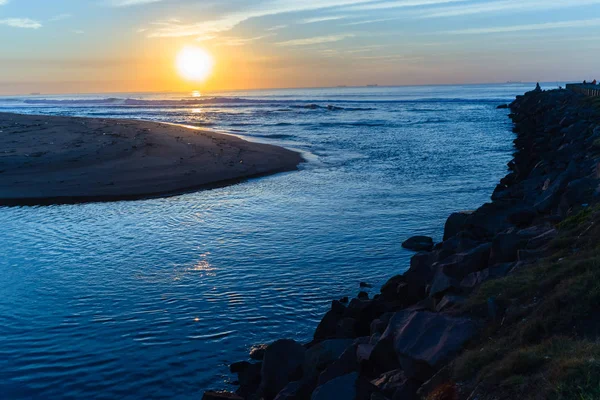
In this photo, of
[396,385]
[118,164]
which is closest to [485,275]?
[396,385]

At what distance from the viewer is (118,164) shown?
24.1 metres

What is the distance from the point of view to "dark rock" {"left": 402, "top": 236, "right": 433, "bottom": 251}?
40.5 feet

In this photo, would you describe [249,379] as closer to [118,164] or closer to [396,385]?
[396,385]

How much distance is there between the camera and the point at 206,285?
1066 centimetres

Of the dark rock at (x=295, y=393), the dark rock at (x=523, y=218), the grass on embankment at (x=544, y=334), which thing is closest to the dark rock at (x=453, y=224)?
the dark rock at (x=523, y=218)

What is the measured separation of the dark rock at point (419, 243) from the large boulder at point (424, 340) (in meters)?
6.06

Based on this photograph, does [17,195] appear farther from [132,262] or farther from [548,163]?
[548,163]

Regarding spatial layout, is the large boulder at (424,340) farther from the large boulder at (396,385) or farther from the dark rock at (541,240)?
the dark rock at (541,240)

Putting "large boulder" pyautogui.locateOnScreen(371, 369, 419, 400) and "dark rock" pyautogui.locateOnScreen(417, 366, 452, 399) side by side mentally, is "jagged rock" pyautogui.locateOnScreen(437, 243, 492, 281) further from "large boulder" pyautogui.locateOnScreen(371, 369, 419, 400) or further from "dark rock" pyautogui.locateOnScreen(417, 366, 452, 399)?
"dark rock" pyautogui.locateOnScreen(417, 366, 452, 399)

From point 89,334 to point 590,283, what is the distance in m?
7.00

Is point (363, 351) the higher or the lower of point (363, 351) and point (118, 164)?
the lower

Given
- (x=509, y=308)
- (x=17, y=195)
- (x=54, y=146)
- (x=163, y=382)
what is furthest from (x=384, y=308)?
(x=54, y=146)

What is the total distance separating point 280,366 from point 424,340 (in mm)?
1990

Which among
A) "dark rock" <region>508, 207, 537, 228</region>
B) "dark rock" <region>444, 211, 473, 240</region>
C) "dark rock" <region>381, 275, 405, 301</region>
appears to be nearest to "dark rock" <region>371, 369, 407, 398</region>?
"dark rock" <region>381, 275, 405, 301</region>
